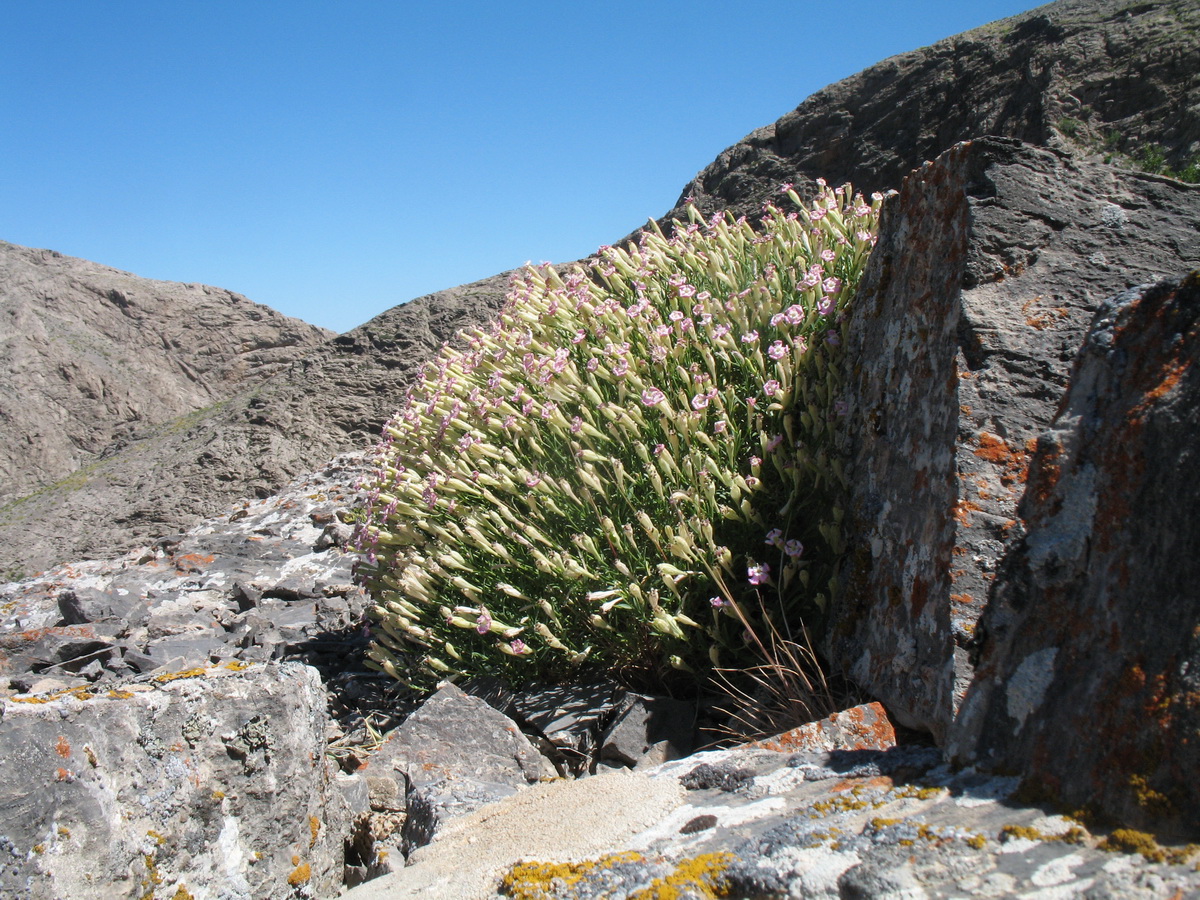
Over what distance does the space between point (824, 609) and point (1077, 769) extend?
164 centimetres

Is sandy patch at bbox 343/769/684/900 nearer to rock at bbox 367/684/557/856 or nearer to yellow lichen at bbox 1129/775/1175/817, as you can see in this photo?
rock at bbox 367/684/557/856

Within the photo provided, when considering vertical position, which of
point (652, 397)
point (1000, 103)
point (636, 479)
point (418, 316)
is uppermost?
point (1000, 103)

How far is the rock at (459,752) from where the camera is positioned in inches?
110

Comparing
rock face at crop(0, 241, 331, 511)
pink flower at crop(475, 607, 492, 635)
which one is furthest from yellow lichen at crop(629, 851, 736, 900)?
rock face at crop(0, 241, 331, 511)

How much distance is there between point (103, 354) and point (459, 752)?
11.3m

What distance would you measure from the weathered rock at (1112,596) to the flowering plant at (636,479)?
1248 mm

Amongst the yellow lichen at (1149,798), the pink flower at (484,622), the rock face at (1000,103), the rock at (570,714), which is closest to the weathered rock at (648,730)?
the rock at (570,714)

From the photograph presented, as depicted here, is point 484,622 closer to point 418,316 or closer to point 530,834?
point 530,834

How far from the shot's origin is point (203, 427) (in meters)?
9.93

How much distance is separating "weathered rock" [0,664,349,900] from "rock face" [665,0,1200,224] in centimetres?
618

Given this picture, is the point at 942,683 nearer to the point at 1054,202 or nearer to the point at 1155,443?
the point at 1155,443

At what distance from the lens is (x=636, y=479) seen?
3561 mm

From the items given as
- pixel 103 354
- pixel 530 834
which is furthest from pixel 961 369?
pixel 103 354

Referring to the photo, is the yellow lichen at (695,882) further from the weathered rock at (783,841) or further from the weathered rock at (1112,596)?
the weathered rock at (1112,596)
